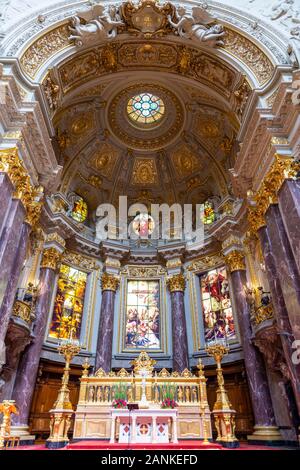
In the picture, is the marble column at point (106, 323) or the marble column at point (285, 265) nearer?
the marble column at point (285, 265)

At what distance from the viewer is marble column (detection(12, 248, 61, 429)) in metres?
11.2

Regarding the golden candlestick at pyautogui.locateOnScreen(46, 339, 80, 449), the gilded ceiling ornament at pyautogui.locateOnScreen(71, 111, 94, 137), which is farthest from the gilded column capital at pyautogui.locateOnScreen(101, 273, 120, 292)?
the gilded ceiling ornament at pyautogui.locateOnScreen(71, 111, 94, 137)

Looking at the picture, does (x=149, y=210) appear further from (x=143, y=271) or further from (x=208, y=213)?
(x=143, y=271)

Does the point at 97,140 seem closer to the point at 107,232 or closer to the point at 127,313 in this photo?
the point at 107,232

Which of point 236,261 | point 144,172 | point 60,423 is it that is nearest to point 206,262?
point 236,261

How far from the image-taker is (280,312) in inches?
359

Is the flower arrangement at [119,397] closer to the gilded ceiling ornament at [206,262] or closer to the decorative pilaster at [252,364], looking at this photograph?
the decorative pilaster at [252,364]

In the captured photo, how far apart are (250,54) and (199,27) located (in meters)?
2.42

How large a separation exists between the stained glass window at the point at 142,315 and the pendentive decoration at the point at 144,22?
12.3m

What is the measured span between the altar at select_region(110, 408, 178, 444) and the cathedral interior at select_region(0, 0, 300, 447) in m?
1.04

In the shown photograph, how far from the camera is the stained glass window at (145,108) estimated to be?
18.6 m

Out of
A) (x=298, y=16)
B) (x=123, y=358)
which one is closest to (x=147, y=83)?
(x=298, y=16)

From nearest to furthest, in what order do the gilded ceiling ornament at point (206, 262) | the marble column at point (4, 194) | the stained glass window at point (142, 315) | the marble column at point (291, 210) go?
the marble column at point (291, 210)
the marble column at point (4, 194)
the stained glass window at point (142, 315)
the gilded ceiling ornament at point (206, 262)

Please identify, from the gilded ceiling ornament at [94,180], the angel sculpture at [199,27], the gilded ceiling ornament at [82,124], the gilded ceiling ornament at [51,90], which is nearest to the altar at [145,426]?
the gilded ceiling ornament at [51,90]
